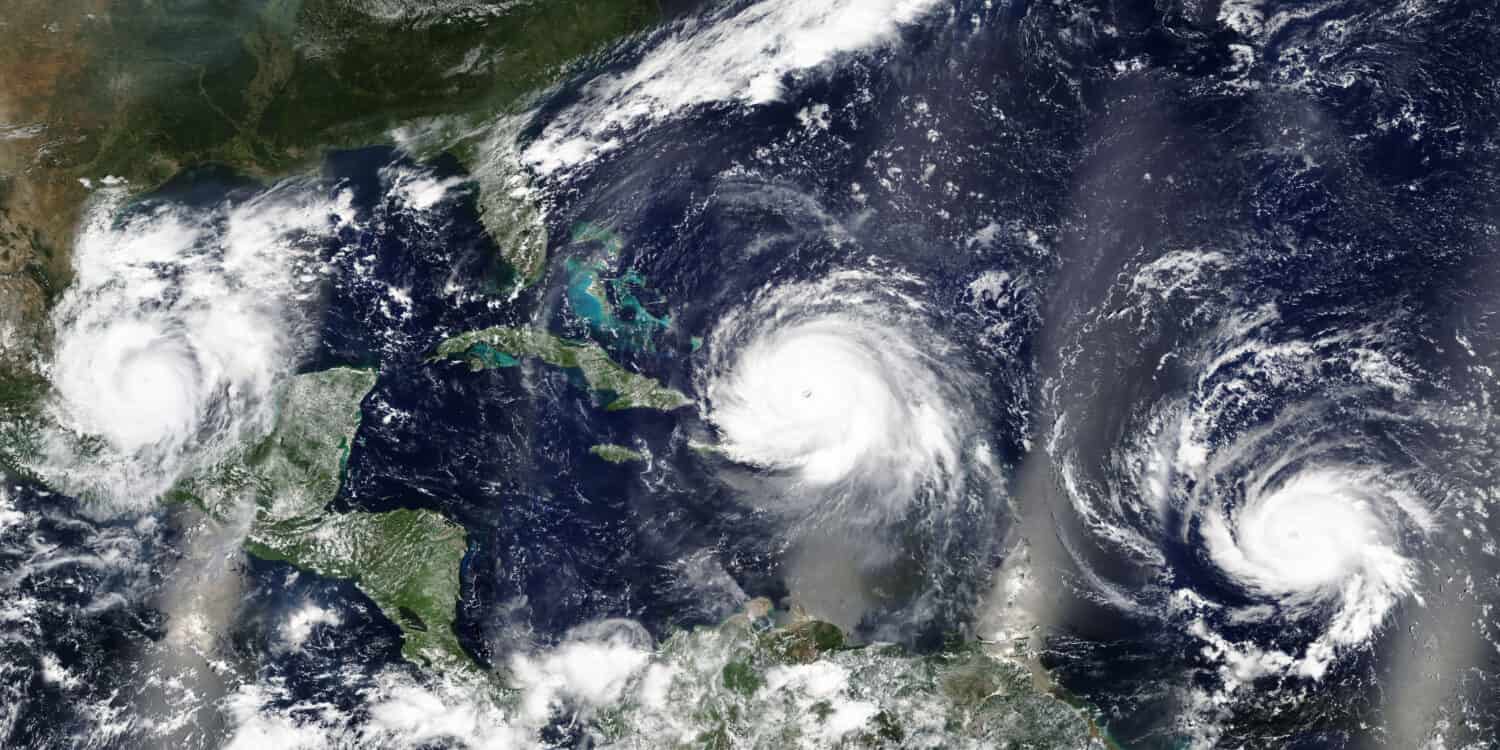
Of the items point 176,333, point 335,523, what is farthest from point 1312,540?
point 176,333

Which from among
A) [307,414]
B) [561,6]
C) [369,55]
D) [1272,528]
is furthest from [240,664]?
[1272,528]

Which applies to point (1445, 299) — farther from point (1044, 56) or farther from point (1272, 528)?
point (1044, 56)

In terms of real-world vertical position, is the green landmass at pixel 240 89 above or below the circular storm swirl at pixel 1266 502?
below

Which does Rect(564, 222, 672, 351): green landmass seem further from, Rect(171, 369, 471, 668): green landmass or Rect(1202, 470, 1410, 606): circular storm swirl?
Rect(1202, 470, 1410, 606): circular storm swirl

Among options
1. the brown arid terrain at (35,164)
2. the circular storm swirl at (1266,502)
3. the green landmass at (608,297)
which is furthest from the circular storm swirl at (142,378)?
the circular storm swirl at (1266,502)

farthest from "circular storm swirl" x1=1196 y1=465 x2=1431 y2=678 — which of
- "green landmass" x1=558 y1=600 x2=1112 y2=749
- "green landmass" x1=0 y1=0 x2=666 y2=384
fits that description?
"green landmass" x1=0 y1=0 x2=666 y2=384

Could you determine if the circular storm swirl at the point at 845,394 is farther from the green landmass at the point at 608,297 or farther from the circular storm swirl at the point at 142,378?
the circular storm swirl at the point at 142,378
